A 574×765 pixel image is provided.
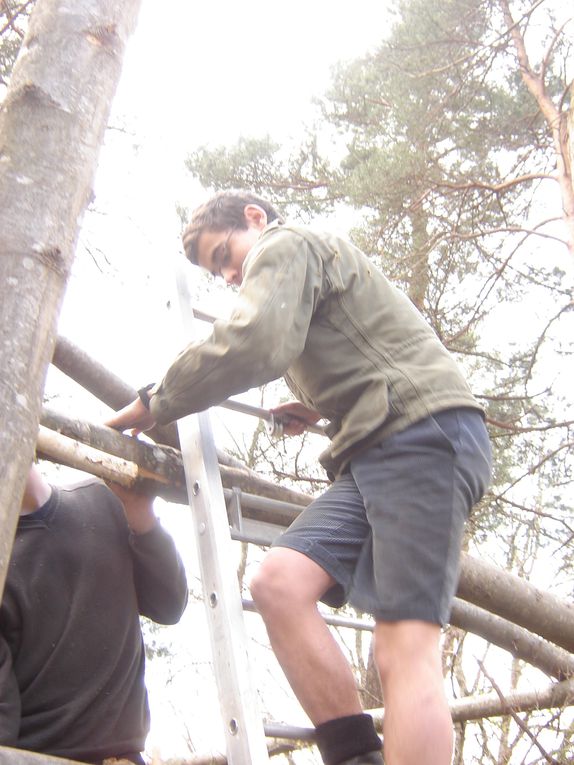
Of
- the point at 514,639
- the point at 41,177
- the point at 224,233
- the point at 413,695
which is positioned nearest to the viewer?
the point at 41,177

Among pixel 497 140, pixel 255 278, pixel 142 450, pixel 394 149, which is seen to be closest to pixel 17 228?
pixel 255 278

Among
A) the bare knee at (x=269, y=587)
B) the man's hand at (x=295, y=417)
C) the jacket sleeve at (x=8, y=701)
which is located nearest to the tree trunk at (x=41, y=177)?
the bare knee at (x=269, y=587)

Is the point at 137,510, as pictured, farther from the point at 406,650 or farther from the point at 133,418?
the point at 406,650

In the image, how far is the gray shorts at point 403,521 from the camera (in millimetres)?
1498

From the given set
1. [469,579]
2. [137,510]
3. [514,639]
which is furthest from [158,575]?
[514,639]

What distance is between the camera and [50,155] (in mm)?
1262

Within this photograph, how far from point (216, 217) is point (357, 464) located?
787 mm

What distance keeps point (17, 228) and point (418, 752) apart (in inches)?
40.3

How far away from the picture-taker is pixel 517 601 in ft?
8.81

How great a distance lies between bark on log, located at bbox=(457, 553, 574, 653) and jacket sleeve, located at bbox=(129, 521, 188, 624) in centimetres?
97

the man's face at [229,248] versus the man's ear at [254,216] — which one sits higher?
the man's ear at [254,216]

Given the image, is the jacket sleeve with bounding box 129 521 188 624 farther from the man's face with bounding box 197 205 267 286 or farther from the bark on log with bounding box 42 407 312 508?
the man's face with bounding box 197 205 267 286

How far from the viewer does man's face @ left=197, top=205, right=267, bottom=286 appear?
2062 mm

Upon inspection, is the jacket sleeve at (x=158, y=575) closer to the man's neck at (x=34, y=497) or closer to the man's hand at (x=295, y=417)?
the man's neck at (x=34, y=497)
